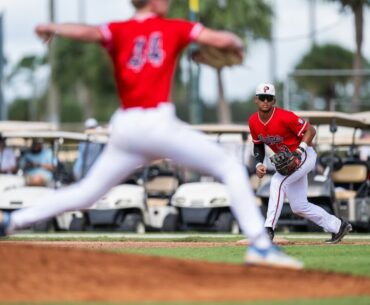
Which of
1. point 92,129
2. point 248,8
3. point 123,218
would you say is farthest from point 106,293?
point 248,8

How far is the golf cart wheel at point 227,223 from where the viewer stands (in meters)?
25.0

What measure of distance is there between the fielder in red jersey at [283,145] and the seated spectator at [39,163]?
460 inches

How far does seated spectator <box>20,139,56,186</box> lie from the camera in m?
27.5

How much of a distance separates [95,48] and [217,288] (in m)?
67.4

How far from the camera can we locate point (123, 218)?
2558cm

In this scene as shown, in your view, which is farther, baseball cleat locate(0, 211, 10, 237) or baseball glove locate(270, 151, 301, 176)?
baseball glove locate(270, 151, 301, 176)

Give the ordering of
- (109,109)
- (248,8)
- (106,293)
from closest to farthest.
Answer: (106,293)
(248,8)
(109,109)

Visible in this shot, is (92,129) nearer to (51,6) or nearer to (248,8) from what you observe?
(51,6)

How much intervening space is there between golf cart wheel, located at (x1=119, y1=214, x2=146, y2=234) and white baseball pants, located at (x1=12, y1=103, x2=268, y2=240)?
14.1 m

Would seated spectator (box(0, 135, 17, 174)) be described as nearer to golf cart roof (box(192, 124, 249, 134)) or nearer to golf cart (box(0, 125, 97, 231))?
golf cart (box(0, 125, 97, 231))

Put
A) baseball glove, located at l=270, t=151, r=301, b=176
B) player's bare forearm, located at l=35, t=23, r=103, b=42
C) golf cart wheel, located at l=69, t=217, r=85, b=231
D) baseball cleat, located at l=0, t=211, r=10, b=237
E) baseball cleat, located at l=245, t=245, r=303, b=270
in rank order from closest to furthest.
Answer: player's bare forearm, located at l=35, t=23, r=103, b=42 → baseball cleat, located at l=245, t=245, r=303, b=270 → baseball cleat, located at l=0, t=211, r=10, b=237 → baseball glove, located at l=270, t=151, r=301, b=176 → golf cart wheel, located at l=69, t=217, r=85, b=231

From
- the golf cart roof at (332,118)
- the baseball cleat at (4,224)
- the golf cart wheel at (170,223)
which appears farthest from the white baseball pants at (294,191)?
the golf cart wheel at (170,223)

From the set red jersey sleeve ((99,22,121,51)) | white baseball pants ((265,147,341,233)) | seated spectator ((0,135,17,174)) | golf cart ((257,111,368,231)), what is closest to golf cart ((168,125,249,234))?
golf cart ((257,111,368,231))

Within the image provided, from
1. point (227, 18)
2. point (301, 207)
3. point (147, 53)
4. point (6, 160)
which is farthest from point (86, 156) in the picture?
point (227, 18)
